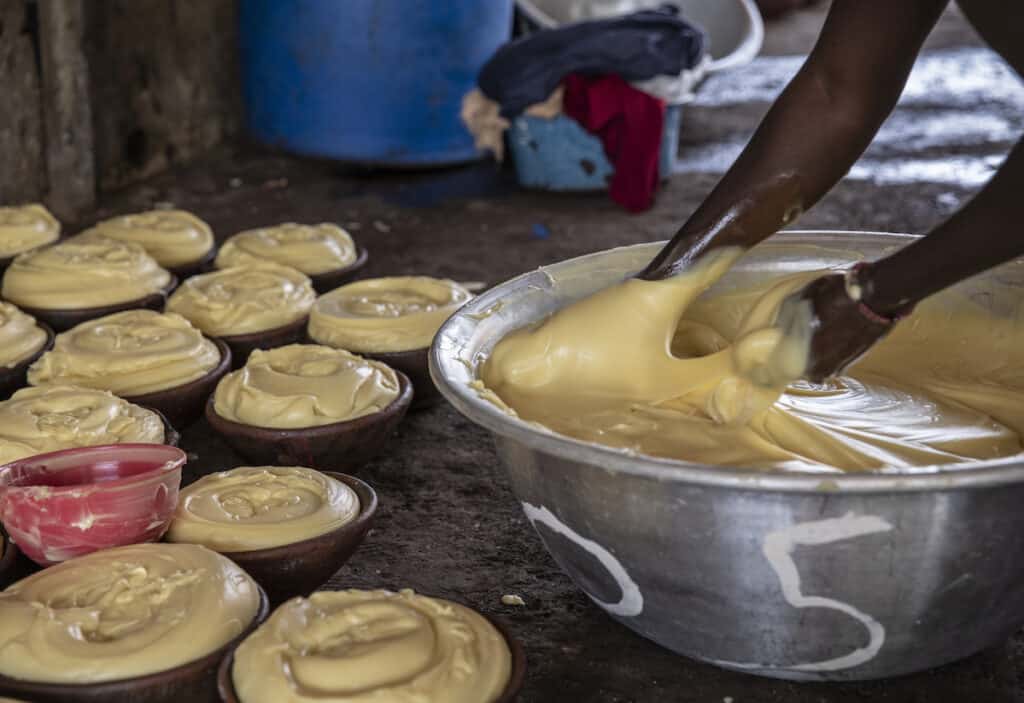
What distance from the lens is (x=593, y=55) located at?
16.9ft

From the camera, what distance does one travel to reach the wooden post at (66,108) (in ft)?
15.2

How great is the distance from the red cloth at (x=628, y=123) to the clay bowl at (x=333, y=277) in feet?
5.97

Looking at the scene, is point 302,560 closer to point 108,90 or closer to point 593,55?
point 593,55

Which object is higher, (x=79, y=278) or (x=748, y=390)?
(x=748, y=390)

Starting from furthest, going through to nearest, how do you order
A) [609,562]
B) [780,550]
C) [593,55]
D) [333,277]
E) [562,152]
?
[562,152], [593,55], [333,277], [609,562], [780,550]

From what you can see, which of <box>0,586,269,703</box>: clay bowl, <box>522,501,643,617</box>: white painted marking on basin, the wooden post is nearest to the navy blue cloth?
the wooden post

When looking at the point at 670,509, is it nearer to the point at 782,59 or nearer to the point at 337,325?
the point at 337,325

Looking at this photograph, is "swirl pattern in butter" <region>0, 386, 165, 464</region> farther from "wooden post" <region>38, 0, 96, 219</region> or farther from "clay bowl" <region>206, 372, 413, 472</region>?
"wooden post" <region>38, 0, 96, 219</region>

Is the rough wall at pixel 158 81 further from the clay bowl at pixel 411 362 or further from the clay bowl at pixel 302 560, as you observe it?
the clay bowl at pixel 302 560

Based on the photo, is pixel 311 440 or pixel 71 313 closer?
pixel 311 440

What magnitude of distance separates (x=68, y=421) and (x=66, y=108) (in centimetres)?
272

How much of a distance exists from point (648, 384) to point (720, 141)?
441cm

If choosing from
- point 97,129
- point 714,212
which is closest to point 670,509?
point 714,212

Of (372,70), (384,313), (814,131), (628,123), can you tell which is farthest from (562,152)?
(814,131)
